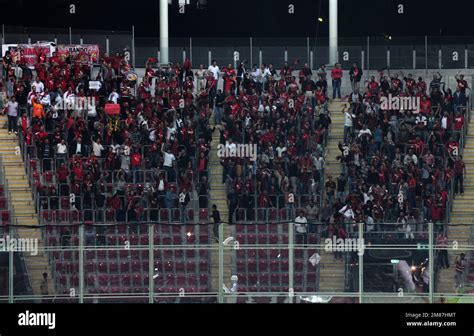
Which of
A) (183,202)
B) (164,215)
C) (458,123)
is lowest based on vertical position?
(164,215)

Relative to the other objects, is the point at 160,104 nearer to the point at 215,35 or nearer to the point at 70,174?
the point at 70,174

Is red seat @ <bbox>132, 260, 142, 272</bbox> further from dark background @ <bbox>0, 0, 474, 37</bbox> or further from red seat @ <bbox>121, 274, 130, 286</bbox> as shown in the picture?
dark background @ <bbox>0, 0, 474, 37</bbox>

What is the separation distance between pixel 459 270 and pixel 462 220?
9896mm

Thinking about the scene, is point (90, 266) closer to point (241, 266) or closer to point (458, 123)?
point (241, 266)

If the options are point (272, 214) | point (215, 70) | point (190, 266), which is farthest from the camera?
point (215, 70)

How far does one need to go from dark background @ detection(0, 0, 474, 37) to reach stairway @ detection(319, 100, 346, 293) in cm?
675

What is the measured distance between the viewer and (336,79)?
129 ft

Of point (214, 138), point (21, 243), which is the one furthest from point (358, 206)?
point (21, 243)

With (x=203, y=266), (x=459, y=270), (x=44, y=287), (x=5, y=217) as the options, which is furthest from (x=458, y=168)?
(x=44, y=287)

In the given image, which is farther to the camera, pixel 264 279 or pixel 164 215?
pixel 164 215

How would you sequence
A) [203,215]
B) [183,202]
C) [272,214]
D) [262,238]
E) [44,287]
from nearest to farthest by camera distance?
[44,287] < [262,238] < [272,214] < [183,202] < [203,215]

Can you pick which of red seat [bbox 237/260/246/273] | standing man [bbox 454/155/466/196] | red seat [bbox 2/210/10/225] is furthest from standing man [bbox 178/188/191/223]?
red seat [bbox 237/260/246/273]

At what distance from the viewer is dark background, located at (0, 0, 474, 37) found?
4519cm
